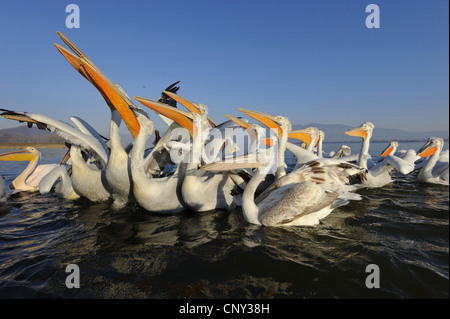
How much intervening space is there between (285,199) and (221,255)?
1.23 meters

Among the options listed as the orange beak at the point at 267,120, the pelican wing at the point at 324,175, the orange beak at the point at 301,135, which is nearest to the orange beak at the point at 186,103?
the orange beak at the point at 267,120

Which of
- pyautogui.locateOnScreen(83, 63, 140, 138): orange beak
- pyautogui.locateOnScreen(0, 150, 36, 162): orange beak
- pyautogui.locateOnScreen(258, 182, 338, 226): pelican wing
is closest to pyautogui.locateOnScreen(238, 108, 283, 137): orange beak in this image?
pyautogui.locateOnScreen(258, 182, 338, 226): pelican wing

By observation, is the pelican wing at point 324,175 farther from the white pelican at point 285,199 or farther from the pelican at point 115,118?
the pelican at point 115,118

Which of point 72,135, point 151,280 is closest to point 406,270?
point 151,280

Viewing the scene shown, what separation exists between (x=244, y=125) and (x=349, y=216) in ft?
8.11

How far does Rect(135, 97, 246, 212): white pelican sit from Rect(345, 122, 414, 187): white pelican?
3.71 meters

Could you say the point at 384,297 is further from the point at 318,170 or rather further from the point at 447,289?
the point at 318,170

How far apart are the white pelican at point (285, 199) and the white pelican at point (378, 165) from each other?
8.15 feet

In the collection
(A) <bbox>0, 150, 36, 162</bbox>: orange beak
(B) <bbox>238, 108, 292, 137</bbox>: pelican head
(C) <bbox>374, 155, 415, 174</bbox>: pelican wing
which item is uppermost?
(B) <bbox>238, 108, 292, 137</bbox>: pelican head

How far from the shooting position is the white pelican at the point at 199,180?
3.60 m

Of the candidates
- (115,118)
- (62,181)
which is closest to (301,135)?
(115,118)

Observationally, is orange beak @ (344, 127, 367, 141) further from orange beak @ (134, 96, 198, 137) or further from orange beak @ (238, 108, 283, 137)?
orange beak @ (134, 96, 198, 137)

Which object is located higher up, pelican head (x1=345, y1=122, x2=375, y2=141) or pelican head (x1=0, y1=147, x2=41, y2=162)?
pelican head (x1=345, y1=122, x2=375, y2=141)

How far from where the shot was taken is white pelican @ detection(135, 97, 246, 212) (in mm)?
3604
